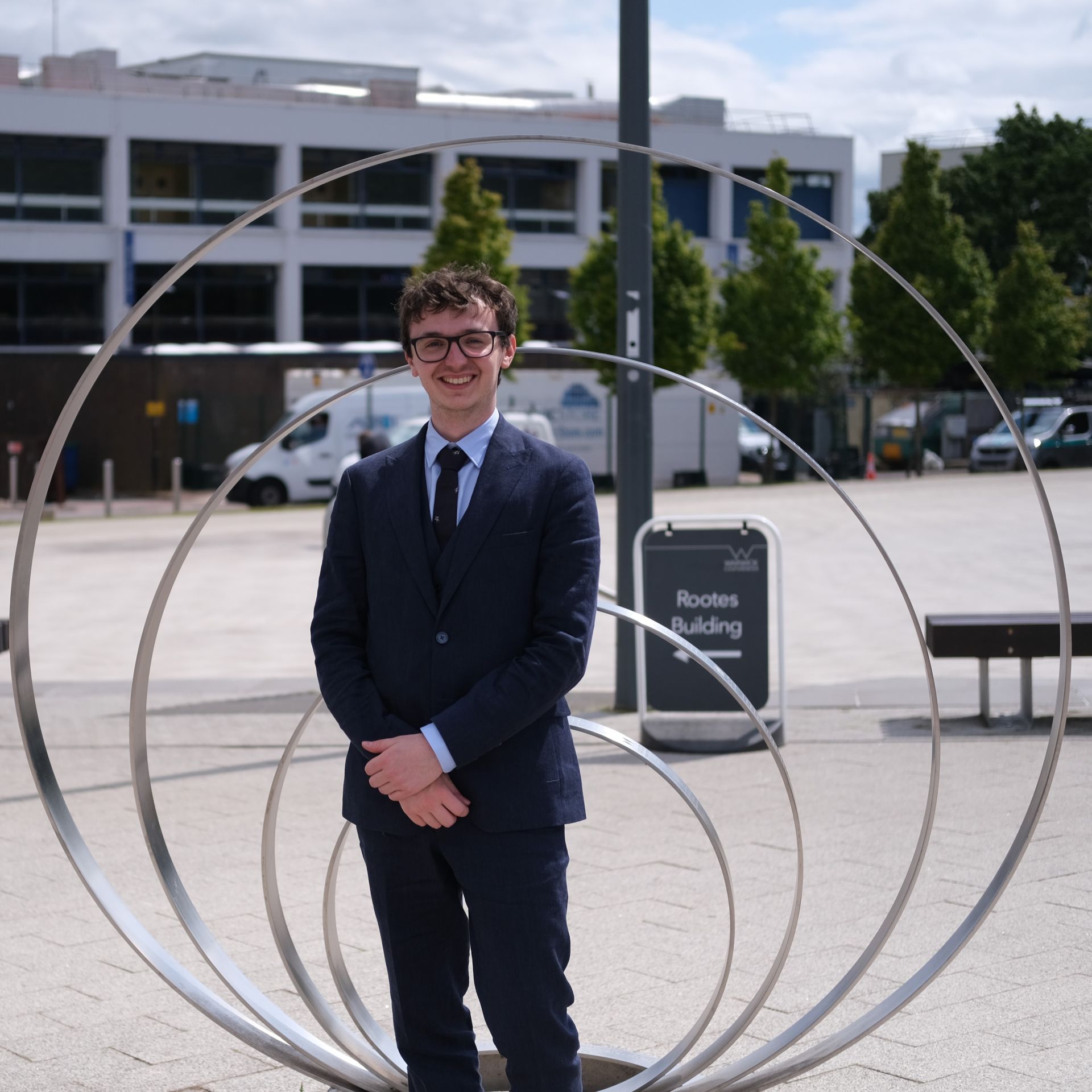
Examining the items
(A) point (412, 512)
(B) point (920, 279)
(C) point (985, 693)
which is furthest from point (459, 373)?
(B) point (920, 279)

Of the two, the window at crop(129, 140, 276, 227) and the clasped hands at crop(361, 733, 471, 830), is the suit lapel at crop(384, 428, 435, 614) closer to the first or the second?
the clasped hands at crop(361, 733, 471, 830)

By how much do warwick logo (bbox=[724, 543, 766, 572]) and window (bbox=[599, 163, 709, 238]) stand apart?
134ft

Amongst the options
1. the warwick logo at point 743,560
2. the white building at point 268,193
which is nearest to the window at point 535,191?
the white building at point 268,193

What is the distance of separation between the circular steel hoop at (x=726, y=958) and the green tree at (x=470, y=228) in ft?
109

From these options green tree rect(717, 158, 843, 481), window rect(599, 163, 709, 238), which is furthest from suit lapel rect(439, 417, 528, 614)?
window rect(599, 163, 709, 238)

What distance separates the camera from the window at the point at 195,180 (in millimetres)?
41125

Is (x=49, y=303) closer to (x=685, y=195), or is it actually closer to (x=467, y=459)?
(x=685, y=195)

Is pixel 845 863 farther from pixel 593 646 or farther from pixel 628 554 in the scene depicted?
pixel 593 646

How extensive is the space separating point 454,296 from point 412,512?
1.46ft

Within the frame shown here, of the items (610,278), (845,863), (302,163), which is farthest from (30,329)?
(845,863)

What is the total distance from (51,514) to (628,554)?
1936cm

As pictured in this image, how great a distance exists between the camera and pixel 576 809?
10.1 feet

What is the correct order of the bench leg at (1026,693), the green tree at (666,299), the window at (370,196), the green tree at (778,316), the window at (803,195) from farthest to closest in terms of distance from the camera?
the window at (803,195) → the window at (370,196) → the green tree at (778,316) → the green tree at (666,299) → the bench leg at (1026,693)

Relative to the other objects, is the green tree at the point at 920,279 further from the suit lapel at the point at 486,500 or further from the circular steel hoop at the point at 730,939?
the suit lapel at the point at 486,500
